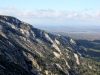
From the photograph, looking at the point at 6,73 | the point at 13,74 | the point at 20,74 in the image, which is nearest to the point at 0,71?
the point at 6,73

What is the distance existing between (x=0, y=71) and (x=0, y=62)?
13.8 metres

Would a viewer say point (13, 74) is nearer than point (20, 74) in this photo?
Yes

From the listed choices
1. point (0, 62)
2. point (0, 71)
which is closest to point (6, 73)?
point (0, 71)

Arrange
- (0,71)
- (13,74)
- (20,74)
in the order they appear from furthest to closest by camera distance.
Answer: (20,74) → (13,74) → (0,71)

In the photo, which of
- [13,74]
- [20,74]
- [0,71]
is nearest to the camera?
[0,71]

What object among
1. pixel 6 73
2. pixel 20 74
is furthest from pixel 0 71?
pixel 20 74

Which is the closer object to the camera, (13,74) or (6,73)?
(6,73)

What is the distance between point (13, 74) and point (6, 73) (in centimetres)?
724

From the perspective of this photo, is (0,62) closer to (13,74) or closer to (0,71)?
(13,74)

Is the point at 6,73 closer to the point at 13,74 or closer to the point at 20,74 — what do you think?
the point at 13,74

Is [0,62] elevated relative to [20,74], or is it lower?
elevated

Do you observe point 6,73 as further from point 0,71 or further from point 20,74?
point 20,74

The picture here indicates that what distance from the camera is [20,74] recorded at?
89.3m

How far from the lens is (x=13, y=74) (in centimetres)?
8281
